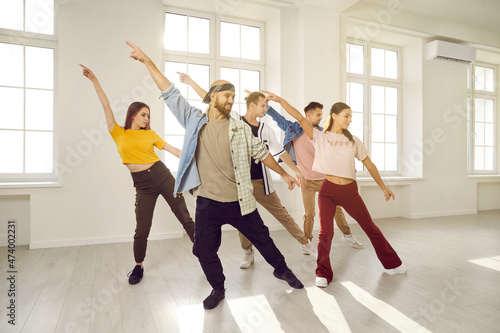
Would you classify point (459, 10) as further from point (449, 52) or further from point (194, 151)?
point (194, 151)

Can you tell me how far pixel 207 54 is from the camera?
4.67m

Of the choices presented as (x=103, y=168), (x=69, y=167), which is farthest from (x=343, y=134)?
(x=69, y=167)

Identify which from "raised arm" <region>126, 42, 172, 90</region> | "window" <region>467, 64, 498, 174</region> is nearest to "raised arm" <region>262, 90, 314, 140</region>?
"raised arm" <region>126, 42, 172, 90</region>

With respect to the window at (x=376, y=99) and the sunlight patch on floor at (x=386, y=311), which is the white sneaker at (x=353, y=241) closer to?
the sunlight patch on floor at (x=386, y=311)

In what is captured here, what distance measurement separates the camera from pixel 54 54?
4016mm

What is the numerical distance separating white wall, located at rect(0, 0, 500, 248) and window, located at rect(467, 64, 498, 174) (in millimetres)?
3579

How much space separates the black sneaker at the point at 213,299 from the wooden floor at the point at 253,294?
1.4 inches

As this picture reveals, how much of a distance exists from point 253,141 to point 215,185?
1.21ft

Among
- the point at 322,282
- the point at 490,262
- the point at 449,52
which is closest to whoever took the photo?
the point at 322,282

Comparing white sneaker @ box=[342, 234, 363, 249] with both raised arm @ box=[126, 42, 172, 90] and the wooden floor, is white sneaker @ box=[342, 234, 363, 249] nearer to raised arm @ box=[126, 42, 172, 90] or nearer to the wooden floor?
the wooden floor

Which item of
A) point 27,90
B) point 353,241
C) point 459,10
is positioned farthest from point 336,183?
point 459,10

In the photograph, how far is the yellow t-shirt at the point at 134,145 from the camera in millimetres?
2561

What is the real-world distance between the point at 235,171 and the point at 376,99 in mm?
4753

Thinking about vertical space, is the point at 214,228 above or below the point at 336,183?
below
